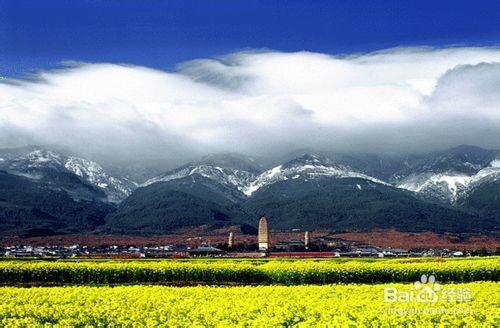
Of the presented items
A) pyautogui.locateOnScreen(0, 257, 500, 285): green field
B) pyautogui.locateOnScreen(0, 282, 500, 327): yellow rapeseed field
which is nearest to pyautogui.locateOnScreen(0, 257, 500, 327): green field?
pyautogui.locateOnScreen(0, 282, 500, 327): yellow rapeseed field

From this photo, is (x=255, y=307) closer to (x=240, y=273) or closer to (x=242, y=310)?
(x=242, y=310)

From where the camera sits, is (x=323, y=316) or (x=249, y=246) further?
(x=249, y=246)

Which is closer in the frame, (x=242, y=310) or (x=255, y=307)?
(x=242, y=310)

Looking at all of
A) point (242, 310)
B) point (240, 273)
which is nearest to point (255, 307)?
point (242, 310)

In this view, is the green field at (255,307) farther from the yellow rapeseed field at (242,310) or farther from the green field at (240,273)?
the green field at (240,273)

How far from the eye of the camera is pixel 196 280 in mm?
52688

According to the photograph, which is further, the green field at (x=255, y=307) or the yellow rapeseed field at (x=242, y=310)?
the green field at (x=255, y=307)

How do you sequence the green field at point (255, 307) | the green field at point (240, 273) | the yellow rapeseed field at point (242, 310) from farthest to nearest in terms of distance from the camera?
the green field at point (240, 273) → the green field at point (255, 307) → the yellow rapeseed field at point (242, 310)

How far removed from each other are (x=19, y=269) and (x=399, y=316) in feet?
134

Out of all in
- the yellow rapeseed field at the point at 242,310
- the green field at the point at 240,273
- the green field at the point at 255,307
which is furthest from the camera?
the green field at the point at 240,273

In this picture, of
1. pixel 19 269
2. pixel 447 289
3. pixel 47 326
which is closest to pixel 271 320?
pixel 47 326

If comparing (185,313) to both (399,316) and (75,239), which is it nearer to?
(399,316)

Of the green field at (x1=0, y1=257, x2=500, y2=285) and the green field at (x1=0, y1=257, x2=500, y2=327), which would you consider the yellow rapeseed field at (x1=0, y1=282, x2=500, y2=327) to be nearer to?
the green field at (x1=0, y1=257, x2=500, y2=327)

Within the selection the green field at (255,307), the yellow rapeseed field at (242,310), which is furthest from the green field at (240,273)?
the yellow rapeseed field at (242,310)
